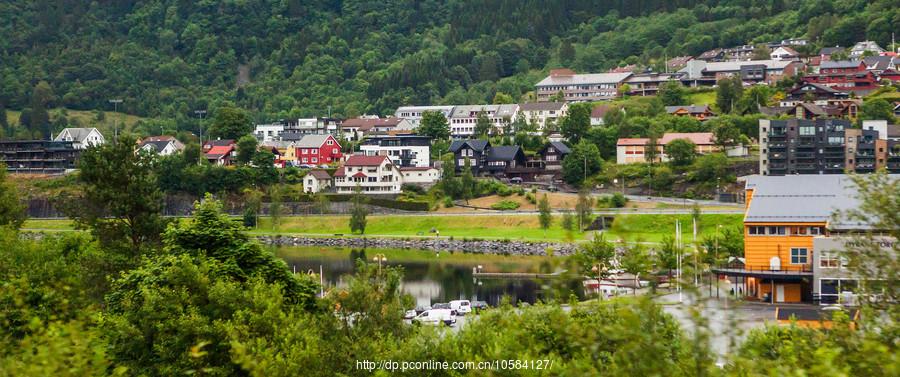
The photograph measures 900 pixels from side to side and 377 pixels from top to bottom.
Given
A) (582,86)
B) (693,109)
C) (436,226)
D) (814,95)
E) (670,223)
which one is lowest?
(436,226)

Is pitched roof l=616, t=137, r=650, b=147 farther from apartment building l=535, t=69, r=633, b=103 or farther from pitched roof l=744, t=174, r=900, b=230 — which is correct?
pitched roof l=744, t=174, r=900, b=230

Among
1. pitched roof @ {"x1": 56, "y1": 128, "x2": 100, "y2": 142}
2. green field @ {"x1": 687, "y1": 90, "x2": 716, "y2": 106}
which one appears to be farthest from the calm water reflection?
pitched roof @ {"x1": 56, "y1": 128, "x2": 100, "y2": 142}

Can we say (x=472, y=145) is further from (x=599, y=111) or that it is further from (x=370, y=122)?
(x=370, y=122)

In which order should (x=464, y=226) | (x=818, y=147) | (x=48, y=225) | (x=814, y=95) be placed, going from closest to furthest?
(x=464, y=226)
(x=818, y=147)
(x=48, y=225)
(x=814, y=95)

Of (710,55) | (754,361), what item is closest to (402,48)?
(710,55)

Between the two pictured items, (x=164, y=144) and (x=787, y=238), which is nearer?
(x=787, y=238)

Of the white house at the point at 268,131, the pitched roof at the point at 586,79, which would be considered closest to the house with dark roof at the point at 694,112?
the pitched roof at the point at 586,79

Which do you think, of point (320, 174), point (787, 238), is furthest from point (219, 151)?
point (787, 238)
